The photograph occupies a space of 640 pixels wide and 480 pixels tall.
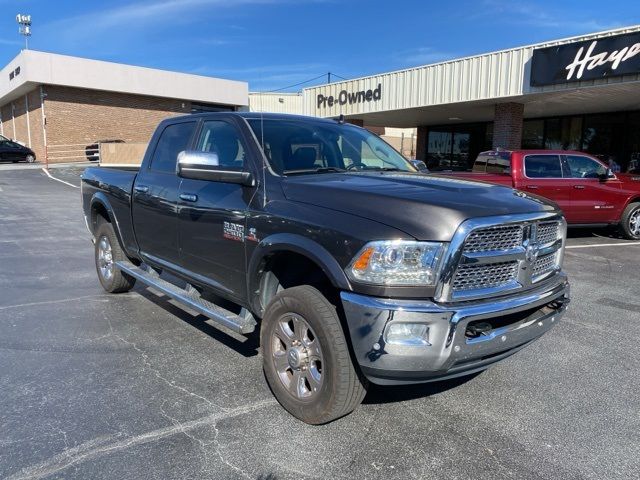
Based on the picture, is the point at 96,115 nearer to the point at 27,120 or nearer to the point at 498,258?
the point at 27,120

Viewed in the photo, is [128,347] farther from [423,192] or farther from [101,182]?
[423,192]

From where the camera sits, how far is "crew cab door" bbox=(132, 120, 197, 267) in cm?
459

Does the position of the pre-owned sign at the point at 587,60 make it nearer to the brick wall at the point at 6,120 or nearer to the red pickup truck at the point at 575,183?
the red pickup truck at the point at 575,183

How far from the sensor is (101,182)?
6020 mm

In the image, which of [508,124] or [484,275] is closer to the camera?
[484,275]

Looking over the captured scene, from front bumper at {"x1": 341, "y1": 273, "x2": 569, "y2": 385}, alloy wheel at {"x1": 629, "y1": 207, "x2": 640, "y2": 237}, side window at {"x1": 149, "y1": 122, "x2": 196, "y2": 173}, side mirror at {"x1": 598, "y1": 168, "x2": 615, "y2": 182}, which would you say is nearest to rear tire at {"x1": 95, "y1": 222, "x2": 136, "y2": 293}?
side window at {"x1": 149, "y1": 122, "x2": 196, "y2": 173}

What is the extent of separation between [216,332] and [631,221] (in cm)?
944

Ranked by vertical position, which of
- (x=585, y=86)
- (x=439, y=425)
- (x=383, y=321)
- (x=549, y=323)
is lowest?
(x=439, y=425)

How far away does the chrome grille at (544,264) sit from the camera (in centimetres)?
334

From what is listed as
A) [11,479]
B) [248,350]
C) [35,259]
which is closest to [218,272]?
[248,350]

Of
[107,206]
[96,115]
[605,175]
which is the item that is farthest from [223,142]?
[96,115]

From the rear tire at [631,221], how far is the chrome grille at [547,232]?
8.33 m

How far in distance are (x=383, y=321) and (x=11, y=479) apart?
2.10 m

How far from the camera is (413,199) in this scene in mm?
2934
